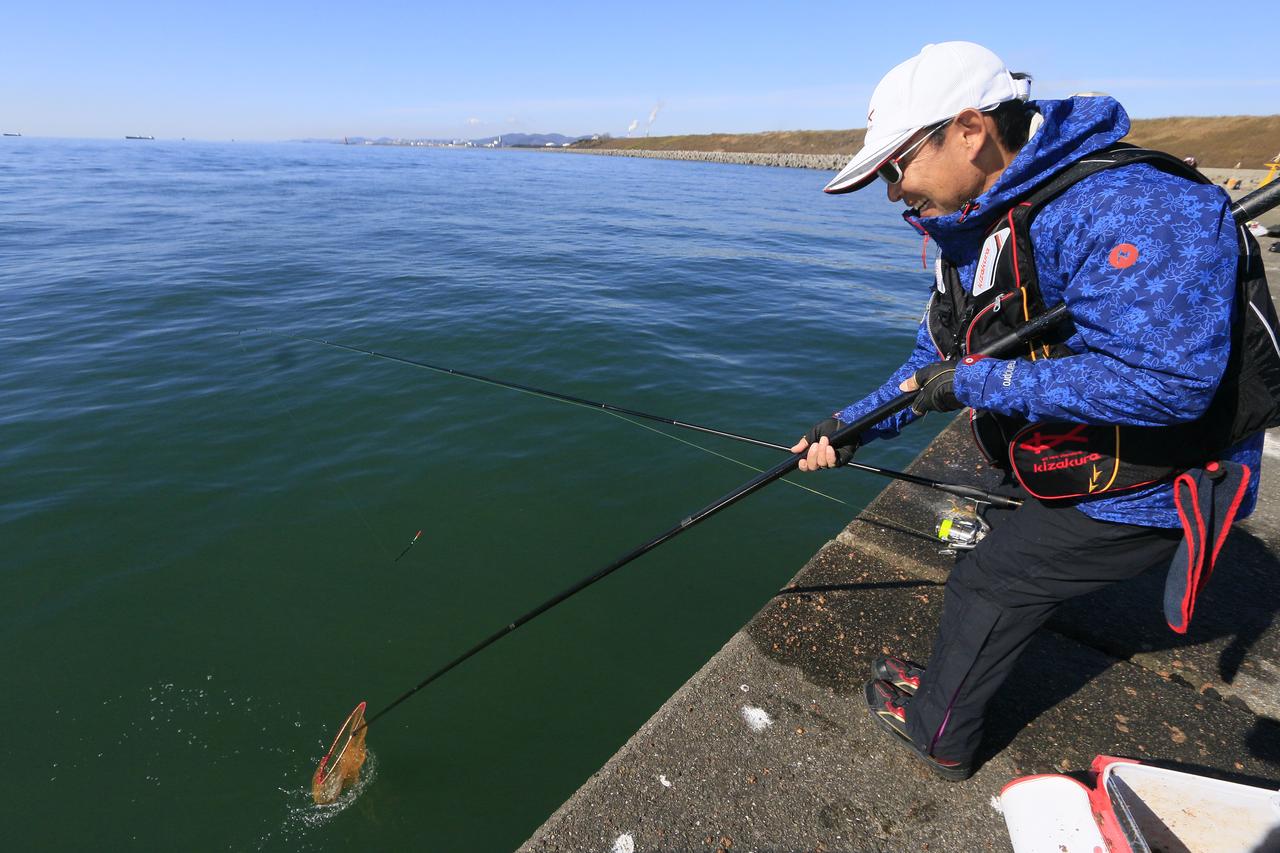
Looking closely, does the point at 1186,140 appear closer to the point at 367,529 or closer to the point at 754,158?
the point at 754,158

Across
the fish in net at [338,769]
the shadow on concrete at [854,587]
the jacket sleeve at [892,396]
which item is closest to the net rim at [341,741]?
the fish in net at [338,769]

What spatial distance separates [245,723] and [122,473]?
4011mm

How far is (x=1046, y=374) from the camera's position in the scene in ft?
5.31

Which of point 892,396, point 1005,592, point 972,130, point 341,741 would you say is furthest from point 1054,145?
point 341,741

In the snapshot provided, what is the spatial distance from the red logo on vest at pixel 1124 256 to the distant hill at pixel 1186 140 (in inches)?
1481

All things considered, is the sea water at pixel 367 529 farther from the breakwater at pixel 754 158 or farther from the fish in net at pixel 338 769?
the breakwater at pixel 754 158

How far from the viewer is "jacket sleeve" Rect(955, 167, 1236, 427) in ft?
4.55

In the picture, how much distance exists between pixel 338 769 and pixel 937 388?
3.57 metres

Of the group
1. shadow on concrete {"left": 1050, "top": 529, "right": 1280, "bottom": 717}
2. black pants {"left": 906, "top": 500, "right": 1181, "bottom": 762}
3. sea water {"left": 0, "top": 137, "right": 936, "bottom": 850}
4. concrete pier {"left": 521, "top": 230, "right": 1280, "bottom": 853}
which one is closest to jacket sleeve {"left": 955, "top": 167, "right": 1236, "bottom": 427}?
black pants {"left": 906, "top": 500, "right": 1181, "bottom": 762}

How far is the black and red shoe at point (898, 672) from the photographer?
2.54m

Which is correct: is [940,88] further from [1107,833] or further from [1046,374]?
[1107,833]

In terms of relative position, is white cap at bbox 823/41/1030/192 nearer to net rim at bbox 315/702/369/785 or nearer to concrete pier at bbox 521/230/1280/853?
concrete pier at bbox 521/230/1280/853

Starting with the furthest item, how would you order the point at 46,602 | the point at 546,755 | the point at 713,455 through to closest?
the point at 713,455, the point at 46,602, the point at 546,755

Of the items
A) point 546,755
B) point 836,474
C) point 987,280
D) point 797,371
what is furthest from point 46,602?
point 797,371
